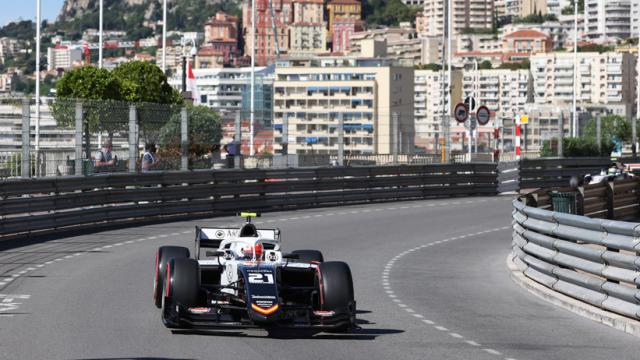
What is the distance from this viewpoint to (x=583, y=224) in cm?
1628

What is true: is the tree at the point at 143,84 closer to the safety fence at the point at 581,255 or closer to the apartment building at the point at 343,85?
the apartment building at the point at 343,85


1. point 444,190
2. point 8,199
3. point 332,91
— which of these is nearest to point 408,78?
point 332,91

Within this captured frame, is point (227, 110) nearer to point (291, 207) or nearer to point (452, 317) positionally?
point (291, 207)

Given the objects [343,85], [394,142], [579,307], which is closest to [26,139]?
[579,307]

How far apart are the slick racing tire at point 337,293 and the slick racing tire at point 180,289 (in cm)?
114

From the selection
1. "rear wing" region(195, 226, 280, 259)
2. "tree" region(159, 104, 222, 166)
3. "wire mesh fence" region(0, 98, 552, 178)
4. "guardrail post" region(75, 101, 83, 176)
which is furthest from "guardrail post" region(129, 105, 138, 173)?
"rear wing" region(195, 226, 280, 259)

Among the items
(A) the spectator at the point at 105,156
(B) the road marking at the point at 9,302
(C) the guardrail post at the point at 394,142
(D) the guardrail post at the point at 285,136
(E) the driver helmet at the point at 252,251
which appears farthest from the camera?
(C) the guardrail post at the point at 394,142

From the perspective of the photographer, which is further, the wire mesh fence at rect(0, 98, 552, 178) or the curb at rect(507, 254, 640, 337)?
the wire mesh fence at rect(0, 98, 552, 178)

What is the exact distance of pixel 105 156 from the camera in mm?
28828

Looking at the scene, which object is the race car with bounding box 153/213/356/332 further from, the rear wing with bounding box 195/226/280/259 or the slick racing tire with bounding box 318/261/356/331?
the rear wing with bounding box 195/226/280/259

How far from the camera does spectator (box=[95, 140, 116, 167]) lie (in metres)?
28.5

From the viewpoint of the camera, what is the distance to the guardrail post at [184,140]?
3158 cm

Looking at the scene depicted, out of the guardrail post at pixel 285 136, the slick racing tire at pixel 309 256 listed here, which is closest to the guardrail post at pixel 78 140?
the guardrail post at pixel 285 136

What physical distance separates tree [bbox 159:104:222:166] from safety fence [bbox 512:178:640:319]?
1107 cm
